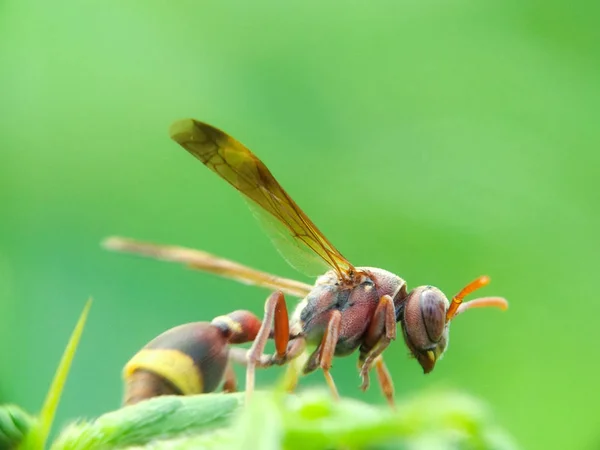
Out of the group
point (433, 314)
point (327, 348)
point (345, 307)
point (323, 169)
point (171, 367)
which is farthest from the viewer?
point (323, 169)

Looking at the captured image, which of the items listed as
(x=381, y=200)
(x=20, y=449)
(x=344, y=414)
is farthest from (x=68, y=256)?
(x=344, y=414)

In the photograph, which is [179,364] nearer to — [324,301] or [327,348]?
[327,348]

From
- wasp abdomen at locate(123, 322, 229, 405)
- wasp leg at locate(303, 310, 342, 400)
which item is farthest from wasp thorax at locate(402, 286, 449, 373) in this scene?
wasp abdomen at locate(123, 322, 229, 405)

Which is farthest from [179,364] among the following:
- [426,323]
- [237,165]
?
[426,323]

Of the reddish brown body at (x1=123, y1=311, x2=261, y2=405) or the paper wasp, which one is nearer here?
the reddish brown body at (x1=123, y1=311, x2=261, y2=405)

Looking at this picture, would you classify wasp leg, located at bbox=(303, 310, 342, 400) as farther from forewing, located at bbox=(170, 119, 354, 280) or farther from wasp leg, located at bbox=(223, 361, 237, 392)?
forewing, located at bbox=(170, 119, 354, 280)
